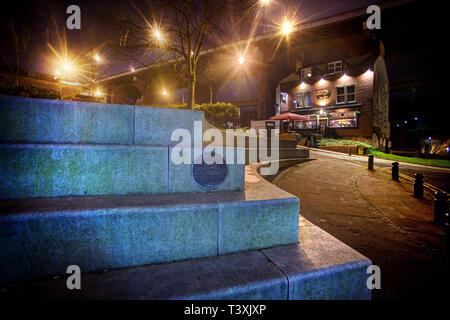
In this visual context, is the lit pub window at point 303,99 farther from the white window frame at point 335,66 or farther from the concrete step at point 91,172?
the concrete step at point 91,172

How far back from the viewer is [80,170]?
7.27ft

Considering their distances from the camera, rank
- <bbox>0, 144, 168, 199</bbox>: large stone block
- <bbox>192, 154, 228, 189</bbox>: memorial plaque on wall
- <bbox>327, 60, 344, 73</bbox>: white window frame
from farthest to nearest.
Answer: <bbox>327, 60, 344, 73</bbox>: white window frame, <bbox>192, 154, 228, 189</bbox>: memorial plaque on wall, <bbox>0, 144, 168, 199</bbox>: large stone block

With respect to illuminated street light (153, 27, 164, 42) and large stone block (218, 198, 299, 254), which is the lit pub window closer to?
illuminated street light (153, 27, 164, 42)

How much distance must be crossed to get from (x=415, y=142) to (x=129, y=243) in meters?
39.5

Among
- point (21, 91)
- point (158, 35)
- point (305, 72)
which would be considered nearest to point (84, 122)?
point (21, 91)

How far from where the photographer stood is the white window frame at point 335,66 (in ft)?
83.5

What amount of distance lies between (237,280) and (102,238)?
1.29 meters

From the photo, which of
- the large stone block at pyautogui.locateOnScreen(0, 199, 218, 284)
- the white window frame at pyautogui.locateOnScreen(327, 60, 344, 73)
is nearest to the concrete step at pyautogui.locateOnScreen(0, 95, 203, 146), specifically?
the large stone block at pyautogui.locateOnScreen(0, 199, 218, 284)

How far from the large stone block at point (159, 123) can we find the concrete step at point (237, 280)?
177cm

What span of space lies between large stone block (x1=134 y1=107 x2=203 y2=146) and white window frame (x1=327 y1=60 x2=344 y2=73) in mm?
30020

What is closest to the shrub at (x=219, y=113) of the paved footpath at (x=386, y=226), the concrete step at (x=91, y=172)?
the paved footpath at (x=386, y=226)

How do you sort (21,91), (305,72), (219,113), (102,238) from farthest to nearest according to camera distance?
(305,72) → (219,113) → (21,91) → (102,238)

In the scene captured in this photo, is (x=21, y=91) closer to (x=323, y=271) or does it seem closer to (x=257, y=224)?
(x=257, y=224)

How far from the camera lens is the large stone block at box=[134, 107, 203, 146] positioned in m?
2.84
